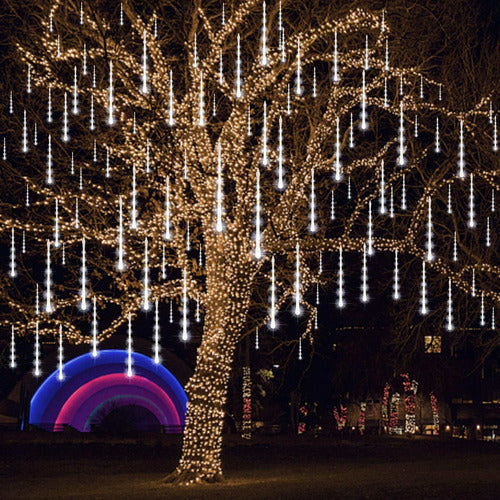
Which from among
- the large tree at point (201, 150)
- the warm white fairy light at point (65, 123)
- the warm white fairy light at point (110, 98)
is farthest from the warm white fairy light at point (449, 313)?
the warm white fairy light at point (65, 123)

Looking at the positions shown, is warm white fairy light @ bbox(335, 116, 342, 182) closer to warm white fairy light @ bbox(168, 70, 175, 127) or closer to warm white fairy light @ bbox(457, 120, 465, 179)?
warm white fairy light @ bbox(457, 120, 465, 179)

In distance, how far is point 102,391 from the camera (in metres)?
41.0

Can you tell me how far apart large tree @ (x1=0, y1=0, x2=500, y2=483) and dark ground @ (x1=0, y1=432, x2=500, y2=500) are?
1.75 m

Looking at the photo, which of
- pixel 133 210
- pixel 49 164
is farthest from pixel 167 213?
pixel 49 164

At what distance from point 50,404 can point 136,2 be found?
24.9 metres

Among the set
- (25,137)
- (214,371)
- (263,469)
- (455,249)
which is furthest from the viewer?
(263,469)

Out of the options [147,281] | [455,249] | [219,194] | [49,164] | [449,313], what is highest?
[49,164]

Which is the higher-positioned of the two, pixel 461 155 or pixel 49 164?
pixel 461 155

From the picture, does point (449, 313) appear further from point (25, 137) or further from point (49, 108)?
point (25, 137)

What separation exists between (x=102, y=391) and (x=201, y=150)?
2509 cm

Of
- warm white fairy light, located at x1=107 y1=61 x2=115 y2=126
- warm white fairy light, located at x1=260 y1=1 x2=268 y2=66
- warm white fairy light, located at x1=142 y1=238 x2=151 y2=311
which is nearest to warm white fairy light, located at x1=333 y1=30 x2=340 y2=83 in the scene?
warm white fairy light, located at x1=260 y1=1 x2=268 y2=66

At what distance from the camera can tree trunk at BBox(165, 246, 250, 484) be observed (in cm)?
1780

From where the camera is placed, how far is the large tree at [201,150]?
17406mm

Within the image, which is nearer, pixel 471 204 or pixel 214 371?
pixel 214 371
